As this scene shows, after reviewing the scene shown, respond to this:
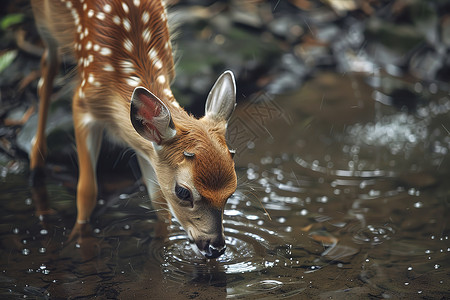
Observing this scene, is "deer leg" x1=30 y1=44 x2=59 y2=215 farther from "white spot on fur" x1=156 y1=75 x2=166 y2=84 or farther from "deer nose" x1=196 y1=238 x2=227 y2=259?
"deer nose" x1=196 y1=238 x2=227 y2=259

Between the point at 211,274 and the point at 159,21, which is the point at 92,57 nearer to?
the point at 159,21

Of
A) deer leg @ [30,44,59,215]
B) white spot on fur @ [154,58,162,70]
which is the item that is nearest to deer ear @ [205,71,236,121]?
white spot on fur @ [154,58,162,70]

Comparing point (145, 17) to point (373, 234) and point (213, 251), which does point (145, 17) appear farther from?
point (373, 234)

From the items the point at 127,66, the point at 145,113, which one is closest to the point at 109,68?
the point at 127,66

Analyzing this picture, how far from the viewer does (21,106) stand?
6883mm

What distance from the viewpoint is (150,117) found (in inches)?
148

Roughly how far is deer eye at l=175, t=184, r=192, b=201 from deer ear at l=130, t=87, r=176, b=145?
0.30m

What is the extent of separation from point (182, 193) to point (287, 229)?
1263 millimetres

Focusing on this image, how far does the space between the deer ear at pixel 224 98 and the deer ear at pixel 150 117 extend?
347 millimetres

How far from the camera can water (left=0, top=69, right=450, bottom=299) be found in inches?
158

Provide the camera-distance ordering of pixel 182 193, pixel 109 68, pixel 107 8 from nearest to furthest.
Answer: pixel 182 193 < pixel 109 68 < pixel 107 8

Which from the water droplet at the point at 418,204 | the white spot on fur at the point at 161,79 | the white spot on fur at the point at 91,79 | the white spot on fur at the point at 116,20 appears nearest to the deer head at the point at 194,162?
the white spot on fur at the point at 161,79

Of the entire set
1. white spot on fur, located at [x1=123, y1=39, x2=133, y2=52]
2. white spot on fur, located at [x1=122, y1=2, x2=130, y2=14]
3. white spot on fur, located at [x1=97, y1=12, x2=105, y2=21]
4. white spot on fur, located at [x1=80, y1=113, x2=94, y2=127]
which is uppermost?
white spot on fur, located at [x1=122, y1=2, x2=130, y2=14]

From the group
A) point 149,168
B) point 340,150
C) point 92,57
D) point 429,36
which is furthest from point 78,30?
point 429,36
